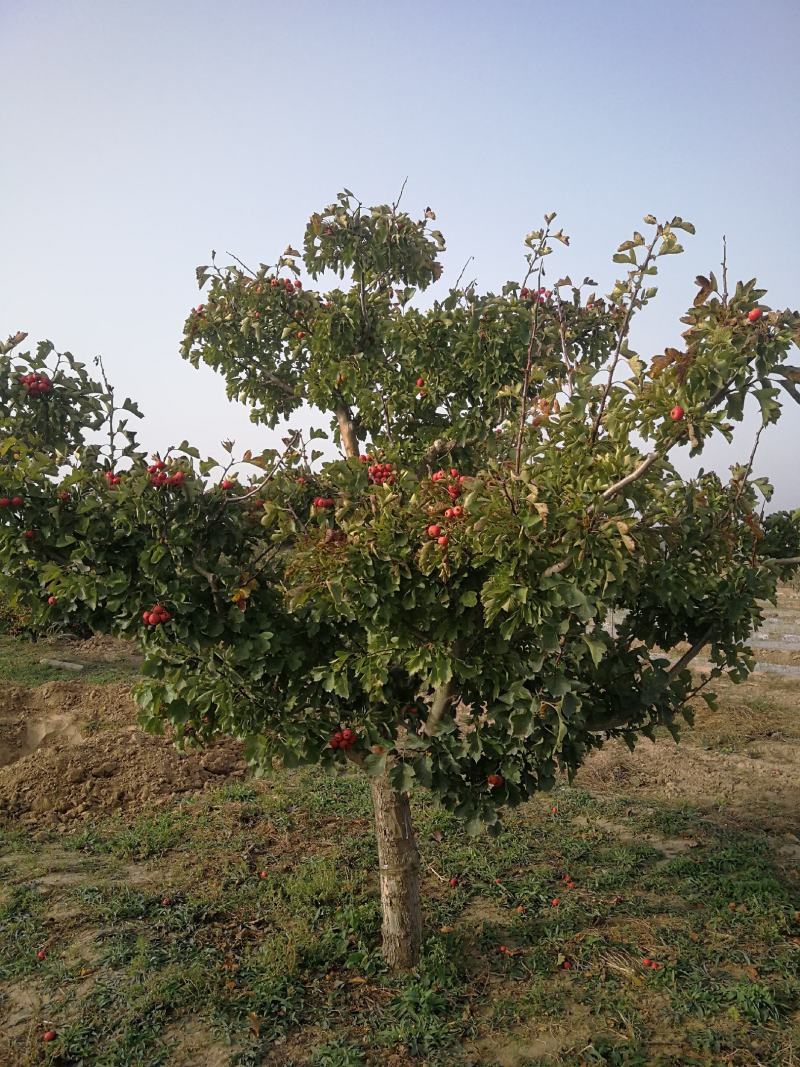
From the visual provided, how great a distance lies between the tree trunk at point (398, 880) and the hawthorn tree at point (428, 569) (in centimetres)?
2

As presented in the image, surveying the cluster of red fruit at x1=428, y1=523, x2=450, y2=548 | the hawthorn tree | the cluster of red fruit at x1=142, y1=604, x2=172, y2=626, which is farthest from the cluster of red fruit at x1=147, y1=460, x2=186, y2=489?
the cluster of red fruit at x1=428, y1=523, x2=450, y2=548

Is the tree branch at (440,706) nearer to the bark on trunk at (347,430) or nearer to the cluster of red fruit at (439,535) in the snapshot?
the cluster of red fruit at (439,535)

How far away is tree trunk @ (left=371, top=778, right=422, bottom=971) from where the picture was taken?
4.86 m

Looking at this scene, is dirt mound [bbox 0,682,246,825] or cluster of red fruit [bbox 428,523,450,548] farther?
dirt mound [bbox 0,682,246,825]

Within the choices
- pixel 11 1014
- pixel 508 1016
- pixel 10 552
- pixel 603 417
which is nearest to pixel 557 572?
pixel 603 417

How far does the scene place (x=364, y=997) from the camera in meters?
4.62

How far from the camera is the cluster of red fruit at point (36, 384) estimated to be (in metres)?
4.86

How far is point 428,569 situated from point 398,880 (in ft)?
8.73

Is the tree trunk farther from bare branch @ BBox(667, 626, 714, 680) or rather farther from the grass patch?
bare branch @ BBox(667, 626, 714, 680)

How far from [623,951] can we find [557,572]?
3445mm

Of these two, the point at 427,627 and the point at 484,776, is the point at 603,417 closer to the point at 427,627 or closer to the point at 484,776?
the point at 427,627

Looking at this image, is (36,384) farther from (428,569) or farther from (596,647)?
(596,647)

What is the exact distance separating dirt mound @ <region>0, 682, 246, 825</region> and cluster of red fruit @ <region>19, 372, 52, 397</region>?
3474 millimetres

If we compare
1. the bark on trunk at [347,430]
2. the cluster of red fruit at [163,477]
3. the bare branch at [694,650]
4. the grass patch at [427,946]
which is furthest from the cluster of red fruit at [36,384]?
the bare branch at [694,650]
